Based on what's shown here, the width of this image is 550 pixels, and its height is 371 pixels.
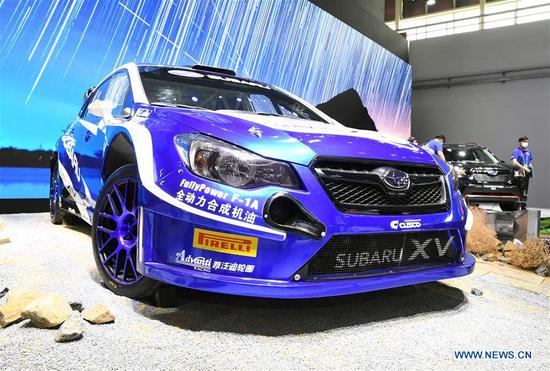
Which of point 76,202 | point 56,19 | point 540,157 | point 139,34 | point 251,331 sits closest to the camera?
point 251,331

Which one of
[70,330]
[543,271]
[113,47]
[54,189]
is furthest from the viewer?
[113,47]

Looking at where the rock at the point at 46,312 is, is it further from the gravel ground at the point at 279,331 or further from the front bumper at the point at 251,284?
the front bumper at the point at 251,284

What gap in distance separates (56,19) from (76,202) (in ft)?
8.18

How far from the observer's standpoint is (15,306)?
1.69 metres

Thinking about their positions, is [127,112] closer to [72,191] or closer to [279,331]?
[72,191]

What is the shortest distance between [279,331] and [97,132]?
68.3 inches

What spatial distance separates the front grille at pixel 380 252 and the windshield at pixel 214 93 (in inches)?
46.5

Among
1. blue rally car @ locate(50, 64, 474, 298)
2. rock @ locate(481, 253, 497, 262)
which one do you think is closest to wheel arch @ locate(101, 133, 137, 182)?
blue rally car @ locate(50, 64, 474, 298)

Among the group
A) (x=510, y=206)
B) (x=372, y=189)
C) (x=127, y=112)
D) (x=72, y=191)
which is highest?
(x=127, y=112)

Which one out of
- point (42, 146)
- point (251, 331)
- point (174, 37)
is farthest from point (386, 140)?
point (174, 37)

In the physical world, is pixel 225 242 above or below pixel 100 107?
below

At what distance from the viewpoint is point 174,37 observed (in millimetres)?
5648

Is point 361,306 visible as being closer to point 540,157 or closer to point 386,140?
point 386,140

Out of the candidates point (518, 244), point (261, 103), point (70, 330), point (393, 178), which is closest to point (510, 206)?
point (518, 244)
